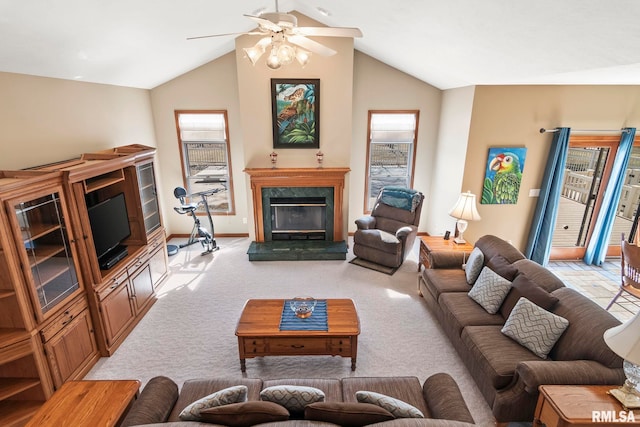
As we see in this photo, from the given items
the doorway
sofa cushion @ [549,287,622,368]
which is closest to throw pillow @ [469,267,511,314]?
sofa cushion @ [549,287,622,368]

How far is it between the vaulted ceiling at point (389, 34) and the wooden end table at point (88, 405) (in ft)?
8.19

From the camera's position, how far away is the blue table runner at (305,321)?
122 inches

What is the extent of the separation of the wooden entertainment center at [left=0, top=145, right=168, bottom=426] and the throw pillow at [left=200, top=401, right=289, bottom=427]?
6.00 ft

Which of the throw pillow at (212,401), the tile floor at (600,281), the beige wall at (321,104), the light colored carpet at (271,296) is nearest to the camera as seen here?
the throw pillow at (212,401)

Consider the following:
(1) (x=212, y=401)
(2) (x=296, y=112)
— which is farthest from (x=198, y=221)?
(1) (x=212, y=401)

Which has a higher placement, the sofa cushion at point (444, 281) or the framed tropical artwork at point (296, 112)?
the framed tropical artwork at point (296, 112)

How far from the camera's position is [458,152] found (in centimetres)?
520

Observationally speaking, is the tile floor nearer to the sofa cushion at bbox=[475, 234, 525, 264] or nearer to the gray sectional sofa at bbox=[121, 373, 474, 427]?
the sofa cushion at bbox=[475, 234, 525, 264]

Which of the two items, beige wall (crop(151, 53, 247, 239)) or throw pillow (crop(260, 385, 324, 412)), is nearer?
throw pillow (crop(260, 385, 324, 412))

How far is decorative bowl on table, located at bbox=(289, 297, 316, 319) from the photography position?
326cm

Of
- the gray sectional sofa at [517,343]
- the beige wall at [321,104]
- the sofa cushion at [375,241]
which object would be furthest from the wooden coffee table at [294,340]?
the beige wall at [321,104]

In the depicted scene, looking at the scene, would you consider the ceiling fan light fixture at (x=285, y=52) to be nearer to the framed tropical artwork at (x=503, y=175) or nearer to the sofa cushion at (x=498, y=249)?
the sofa cushion at (x=498, y=249)

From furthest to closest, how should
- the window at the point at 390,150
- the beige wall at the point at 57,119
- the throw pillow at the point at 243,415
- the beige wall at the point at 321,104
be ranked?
the window at the point at 390,150
the beige wall at the point at 321,104
the beige wall at the point at 57,119
the throw pillow at the point at 243,415

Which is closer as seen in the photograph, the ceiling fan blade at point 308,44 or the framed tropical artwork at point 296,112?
the ceiling fan blade at point 308,44
